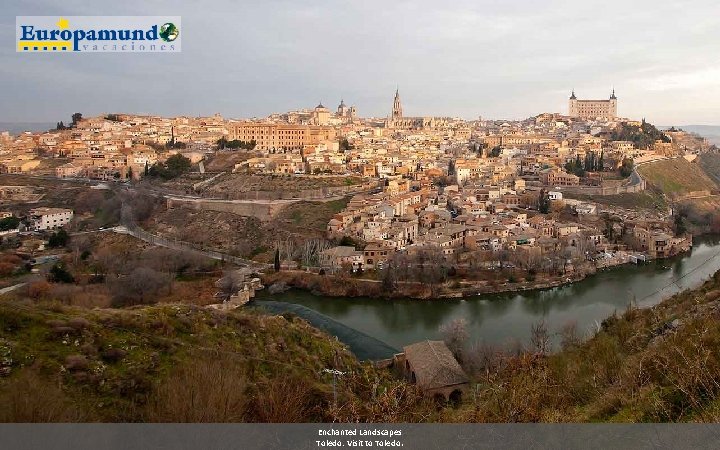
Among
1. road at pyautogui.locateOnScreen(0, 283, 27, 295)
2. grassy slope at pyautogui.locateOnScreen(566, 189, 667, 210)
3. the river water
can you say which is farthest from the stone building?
grassy slope at pyautogui.locateOnScreen(566, 189, 667, 210)

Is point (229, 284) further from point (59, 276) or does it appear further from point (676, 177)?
point (676, 177)

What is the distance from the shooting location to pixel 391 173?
13.5 metres

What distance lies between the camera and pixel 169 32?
3.92 m

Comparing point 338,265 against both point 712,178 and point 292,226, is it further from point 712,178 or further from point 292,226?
point 712,178

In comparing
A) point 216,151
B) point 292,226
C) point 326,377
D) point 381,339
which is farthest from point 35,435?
point 216,151

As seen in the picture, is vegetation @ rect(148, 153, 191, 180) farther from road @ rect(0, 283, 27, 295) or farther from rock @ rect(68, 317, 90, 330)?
rock @ rect(68, 317, 90, 330)

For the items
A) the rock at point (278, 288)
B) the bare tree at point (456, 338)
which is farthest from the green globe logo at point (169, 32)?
the rock at point (278, 288)

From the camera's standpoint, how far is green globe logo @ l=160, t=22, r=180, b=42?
153 inches

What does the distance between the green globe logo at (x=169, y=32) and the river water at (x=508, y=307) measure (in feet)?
12.2

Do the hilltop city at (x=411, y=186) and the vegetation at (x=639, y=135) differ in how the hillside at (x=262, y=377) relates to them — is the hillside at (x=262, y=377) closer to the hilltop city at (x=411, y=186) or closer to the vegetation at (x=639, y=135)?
the hilltop city at (x=411, y=186)

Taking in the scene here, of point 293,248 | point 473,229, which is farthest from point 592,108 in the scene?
point 293,248

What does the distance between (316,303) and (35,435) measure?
5999 millimetres

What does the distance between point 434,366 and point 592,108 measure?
2711 centimetres

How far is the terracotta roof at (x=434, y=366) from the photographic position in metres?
3.99
